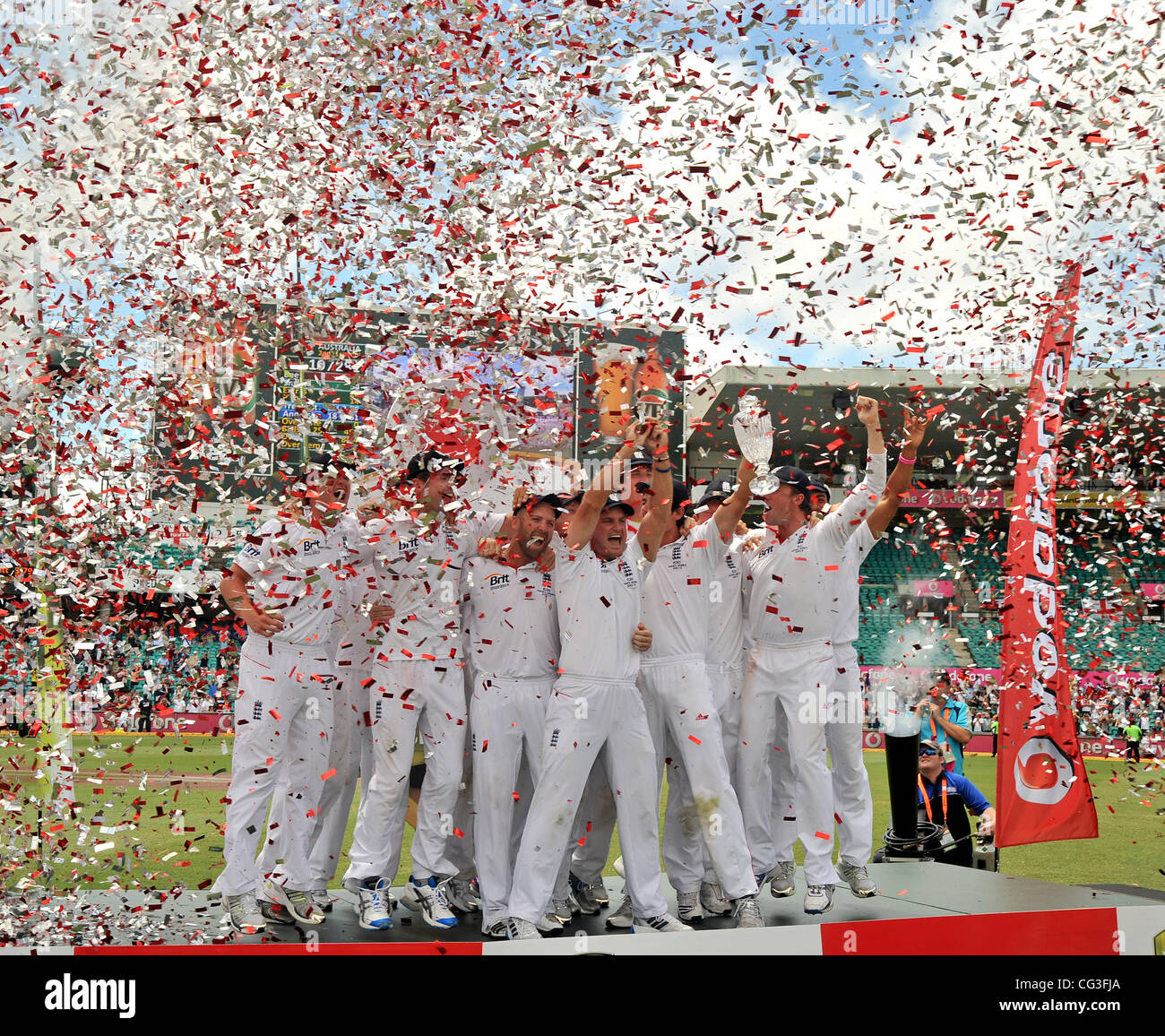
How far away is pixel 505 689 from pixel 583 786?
0.63 meters

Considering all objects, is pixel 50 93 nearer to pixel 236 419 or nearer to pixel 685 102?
pixel 236 419

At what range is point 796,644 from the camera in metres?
5.88

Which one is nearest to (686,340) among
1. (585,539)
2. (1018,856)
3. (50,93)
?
(585,539)

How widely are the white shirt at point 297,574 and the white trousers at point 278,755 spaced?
114mm

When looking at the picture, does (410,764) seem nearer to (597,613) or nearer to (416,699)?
(416,699)

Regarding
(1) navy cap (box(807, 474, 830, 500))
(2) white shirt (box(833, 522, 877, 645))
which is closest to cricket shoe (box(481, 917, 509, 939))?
(2) white shirt (box(833, 522, 877, 645))

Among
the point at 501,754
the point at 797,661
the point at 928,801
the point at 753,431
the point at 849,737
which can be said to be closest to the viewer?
the point at 501,754

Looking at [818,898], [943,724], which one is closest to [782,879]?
[818,898]

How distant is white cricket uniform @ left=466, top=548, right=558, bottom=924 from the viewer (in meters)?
5.29

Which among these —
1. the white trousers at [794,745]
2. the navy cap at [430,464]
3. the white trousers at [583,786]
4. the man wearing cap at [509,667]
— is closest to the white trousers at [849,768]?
the white trousers at [794,745]

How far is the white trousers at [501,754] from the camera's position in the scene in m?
5.26

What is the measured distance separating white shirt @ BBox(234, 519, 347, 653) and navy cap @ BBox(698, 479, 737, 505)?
2.11 metres

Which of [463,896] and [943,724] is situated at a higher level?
[943,724]

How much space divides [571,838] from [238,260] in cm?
322
